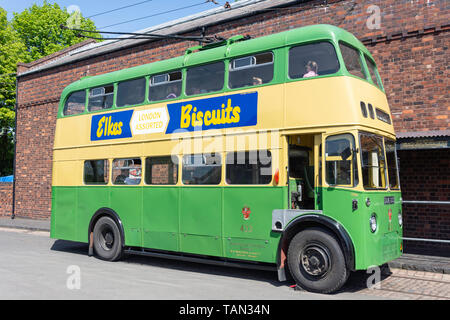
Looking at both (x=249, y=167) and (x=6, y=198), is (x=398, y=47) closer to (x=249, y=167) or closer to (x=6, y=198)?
(x=249, y=167)

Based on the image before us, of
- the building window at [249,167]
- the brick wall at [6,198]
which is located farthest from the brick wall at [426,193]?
the brick wall at [6,198]

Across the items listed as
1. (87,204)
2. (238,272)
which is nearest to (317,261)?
(238,272)

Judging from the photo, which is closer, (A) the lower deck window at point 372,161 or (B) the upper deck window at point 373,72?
(A) the lower deck window at point 372,161

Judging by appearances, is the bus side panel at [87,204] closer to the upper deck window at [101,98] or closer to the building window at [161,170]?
the building window at [161,170]

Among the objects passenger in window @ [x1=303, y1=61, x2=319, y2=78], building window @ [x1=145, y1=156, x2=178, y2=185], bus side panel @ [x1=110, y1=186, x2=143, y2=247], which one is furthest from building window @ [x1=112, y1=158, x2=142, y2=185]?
passenger in window @ [x1=303, y1=61, x2=319, y2=78]

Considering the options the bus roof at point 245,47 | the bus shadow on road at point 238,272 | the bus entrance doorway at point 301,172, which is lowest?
the bus shadow on road at point 238,272

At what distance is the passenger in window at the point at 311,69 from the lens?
24.1 ft

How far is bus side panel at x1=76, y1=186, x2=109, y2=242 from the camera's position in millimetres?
10484

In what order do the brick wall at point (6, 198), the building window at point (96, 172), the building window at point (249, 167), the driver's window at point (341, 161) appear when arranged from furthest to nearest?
the brick wall at point (6, 198) → the building window at point (96, 172) → the building window at point (249, 167) → the driver's window at point (341, 161)

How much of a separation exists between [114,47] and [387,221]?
13.8m

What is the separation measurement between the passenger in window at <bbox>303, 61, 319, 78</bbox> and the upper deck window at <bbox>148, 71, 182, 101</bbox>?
9.27ft

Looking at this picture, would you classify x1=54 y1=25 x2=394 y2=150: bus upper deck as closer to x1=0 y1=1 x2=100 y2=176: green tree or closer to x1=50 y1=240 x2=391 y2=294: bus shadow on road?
x1=50 y1=240 x2=391 y2=294: bus shadow on road

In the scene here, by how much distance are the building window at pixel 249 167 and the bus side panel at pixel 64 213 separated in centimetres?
484

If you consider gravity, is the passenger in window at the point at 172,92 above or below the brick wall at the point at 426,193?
above
